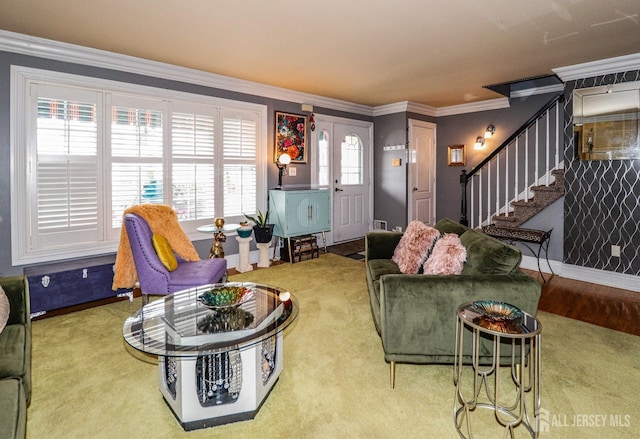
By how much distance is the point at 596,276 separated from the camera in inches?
164

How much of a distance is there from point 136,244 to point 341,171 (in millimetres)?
3905

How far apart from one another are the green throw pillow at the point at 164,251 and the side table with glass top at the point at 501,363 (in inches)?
91.0

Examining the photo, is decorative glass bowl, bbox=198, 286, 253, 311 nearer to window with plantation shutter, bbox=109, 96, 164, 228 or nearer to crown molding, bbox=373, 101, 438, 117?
window with plantation shutter, bbox=109, 96, 164, 228


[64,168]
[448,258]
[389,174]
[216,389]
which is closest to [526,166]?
[389,174]

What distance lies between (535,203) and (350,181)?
9.32ft

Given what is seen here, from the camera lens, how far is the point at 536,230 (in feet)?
15.2

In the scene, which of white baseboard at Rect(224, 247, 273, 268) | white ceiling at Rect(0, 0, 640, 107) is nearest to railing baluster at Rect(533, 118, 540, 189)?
white ceiling at Rect(0, 0, 640, 107)

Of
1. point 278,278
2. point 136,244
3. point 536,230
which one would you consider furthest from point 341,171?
point 136,244

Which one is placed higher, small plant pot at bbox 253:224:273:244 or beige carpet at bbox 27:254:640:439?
small plant pot at bbox 253:224:273:244

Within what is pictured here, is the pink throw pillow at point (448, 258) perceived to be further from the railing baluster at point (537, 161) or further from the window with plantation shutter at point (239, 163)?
the railing baluster at point (537, 161)

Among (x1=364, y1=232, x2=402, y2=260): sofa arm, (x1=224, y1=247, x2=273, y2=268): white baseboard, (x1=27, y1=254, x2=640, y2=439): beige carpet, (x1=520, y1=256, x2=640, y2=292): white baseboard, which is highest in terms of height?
(x1=364, y1=232, x2=402, y2=260): sofa arm

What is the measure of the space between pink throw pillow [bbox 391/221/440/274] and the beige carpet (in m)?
0.58

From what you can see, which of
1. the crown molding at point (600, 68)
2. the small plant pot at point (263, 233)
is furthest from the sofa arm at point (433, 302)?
the crown molding at point (600, 68)

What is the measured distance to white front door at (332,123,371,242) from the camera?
20.0ft
